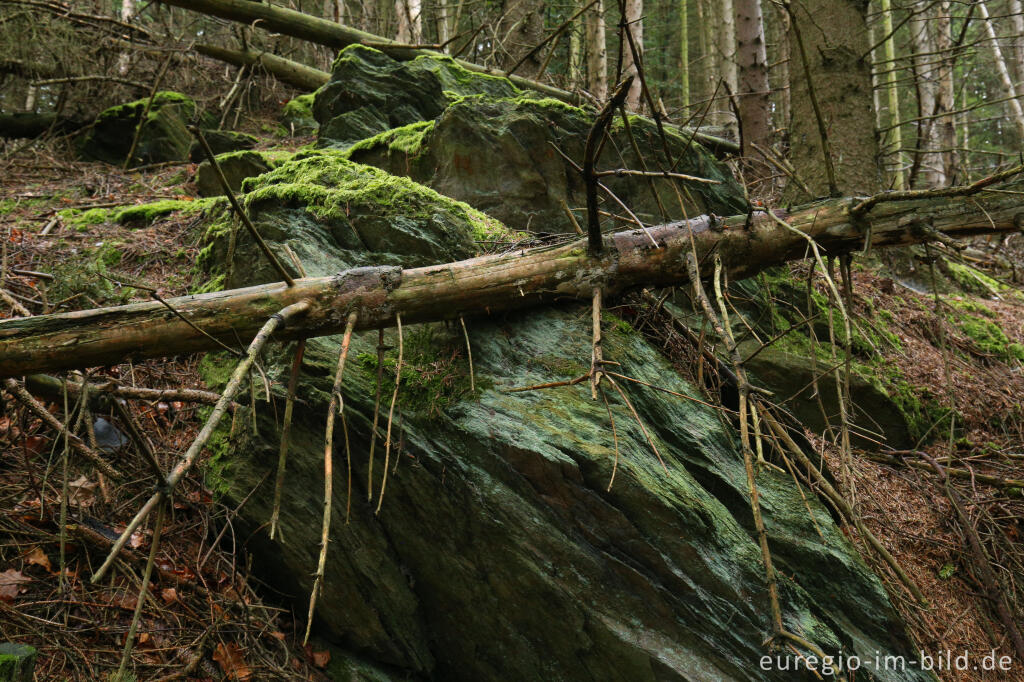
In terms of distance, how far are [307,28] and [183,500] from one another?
697cm

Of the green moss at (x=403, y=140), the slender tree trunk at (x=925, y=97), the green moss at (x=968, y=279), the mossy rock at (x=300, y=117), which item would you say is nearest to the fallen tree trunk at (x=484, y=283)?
the slender tree trunk at (x=925, y=97)

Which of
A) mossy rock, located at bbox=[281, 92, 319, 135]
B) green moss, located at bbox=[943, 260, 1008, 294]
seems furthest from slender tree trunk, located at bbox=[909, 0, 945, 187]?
mossy rock, located at bbox=[281, 92, 319, 135]

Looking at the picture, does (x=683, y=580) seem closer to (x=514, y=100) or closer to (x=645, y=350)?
(x=645, y=350)

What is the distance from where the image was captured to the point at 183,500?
128 inches

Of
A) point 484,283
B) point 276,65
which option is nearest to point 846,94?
point 484,283

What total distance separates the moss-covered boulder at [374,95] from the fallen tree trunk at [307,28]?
1131 millimetres

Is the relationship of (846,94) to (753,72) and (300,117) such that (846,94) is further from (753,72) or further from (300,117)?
(300,117)

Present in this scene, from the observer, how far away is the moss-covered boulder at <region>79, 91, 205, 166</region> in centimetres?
750

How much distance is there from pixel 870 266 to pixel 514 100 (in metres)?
4.11

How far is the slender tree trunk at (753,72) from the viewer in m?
7.37

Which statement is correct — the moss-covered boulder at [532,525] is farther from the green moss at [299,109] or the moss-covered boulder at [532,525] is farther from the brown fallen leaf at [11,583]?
the green moss at [299,109]

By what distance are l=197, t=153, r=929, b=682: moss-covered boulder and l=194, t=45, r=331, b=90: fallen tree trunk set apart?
6948 mm

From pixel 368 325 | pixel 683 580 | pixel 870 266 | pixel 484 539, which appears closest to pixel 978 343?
pixel 870 266

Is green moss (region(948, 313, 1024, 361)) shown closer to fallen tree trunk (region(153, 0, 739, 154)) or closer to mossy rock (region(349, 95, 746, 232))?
mossy rock (region(349, 95, 746, 232))
